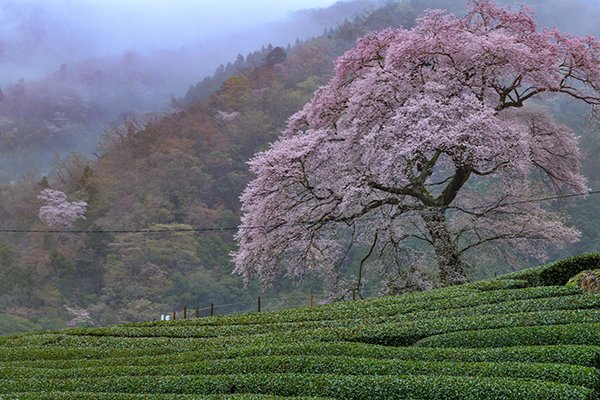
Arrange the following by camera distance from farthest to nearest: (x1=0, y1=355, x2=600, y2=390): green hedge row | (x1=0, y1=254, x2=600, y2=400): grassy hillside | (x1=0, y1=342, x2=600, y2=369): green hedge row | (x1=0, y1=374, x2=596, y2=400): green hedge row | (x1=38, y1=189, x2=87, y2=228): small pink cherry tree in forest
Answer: (x1=38, y1=189, x2=87, y2=228): small pink cherry tree in forest
(x1=0, y1=342, x2=600, y2=369): green hedge row
(x1=0, y1=254, x2=600, y2=400): grassy hillside
(x1=0, y1=355, x2=600, y2=390): green hedge row
(x1=0, y1=374, x2=596, y2=400): green hedge row

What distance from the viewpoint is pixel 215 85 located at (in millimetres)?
76812

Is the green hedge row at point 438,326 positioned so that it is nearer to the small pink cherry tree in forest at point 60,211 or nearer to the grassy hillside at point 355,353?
the grassy hillside at point 355,353

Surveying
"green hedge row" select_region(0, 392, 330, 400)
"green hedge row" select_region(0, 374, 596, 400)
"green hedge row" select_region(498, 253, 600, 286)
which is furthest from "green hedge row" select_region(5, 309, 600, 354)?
"green hedge row" select_region(498, 253, 600, 286)

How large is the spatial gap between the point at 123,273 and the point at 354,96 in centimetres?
2507

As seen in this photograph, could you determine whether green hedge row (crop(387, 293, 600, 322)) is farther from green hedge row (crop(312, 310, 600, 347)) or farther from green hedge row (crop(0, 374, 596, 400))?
green hedge row (crop(0, 374, 596, 400))

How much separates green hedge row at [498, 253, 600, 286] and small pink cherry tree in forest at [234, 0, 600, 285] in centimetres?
485

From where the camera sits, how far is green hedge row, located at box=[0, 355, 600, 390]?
12.5 meters

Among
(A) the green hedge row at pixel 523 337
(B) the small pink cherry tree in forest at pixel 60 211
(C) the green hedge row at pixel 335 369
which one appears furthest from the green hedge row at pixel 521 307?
(B) the small pink cherry tree in forest at pixel 60 211

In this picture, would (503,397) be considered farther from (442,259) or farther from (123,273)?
(123,273)

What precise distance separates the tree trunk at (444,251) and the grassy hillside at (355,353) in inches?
207

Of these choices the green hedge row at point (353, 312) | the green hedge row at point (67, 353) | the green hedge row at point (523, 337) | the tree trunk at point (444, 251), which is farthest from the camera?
the tree trunk at point (444, 251)

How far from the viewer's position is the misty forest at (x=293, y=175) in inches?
1113

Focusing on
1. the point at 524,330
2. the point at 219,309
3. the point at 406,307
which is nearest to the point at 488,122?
the point at 406,307

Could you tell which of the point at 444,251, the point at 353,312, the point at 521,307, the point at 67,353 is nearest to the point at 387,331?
the point at 353,312
